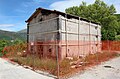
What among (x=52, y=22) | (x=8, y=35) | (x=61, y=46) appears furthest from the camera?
(x=8, y=35)

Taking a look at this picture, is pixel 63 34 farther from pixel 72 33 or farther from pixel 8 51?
pixel 8 51

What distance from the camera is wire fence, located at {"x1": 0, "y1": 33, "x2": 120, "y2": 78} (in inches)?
366

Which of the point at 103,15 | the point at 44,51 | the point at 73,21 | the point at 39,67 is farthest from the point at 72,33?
the point at 103,15

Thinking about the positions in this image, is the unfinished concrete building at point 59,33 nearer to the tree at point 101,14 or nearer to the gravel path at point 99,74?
the gravel path at point 99,74

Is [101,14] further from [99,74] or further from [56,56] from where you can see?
[99,74]

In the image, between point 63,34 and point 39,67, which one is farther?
point 63,34

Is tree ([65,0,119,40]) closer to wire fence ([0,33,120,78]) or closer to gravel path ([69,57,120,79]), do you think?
wire fence ([0,33,120,78])

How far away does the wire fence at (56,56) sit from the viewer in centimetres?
929

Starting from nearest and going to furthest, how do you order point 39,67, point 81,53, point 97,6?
point 39,67 → point 81,53 → point 97,6

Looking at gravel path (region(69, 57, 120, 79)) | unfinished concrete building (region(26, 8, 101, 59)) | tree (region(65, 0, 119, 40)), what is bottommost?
gravel path (region(69, 57, 120, 79))

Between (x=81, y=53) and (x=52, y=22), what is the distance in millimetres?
4799

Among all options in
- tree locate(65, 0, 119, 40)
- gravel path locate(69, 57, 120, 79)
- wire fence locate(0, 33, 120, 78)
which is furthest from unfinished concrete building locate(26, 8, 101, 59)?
tree locate(65, 0, 119, 40)

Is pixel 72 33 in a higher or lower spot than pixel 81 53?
higher

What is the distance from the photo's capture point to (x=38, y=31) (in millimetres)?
15984
